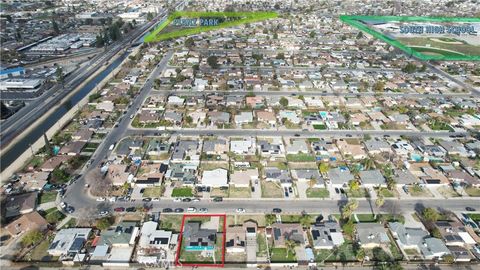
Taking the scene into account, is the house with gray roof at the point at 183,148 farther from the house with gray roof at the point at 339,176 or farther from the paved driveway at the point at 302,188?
the house with gray roof at the point at 339,176

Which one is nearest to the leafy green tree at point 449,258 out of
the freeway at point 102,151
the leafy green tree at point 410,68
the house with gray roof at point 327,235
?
the house with gray roof at point 327,235

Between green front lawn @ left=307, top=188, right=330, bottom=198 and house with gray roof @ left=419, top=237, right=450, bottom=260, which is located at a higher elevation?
green front lawn @ left=307, top=188, right=330, bottom=198

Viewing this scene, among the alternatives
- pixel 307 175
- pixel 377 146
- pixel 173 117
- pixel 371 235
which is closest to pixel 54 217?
pixel 173 117

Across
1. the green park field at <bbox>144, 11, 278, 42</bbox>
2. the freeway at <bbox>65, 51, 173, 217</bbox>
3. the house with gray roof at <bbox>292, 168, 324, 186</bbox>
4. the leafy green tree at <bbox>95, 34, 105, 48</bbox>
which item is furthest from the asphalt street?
the green park field at <bbox>144, 11, 278, 42</bbox>

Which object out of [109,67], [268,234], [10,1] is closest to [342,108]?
[268,234]

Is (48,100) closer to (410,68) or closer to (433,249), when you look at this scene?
(433,249)

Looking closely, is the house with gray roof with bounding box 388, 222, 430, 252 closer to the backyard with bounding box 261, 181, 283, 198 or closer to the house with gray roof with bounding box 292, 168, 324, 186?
the house with gray roof with bounding box 292, 168, 324, 186
